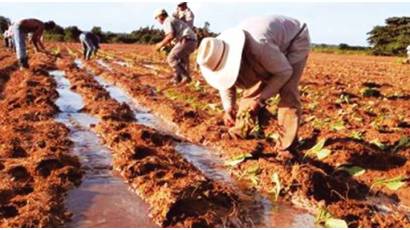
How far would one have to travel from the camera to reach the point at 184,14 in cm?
1170

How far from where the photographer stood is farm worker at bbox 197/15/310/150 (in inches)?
165

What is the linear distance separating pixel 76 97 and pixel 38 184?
214 inches

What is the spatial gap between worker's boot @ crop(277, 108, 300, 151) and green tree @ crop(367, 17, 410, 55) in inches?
1398

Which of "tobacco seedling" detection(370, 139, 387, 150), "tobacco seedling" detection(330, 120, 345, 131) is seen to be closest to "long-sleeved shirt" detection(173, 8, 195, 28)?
"tobacco seedling" detection(330, 120, 345, 131)

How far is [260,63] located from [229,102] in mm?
587

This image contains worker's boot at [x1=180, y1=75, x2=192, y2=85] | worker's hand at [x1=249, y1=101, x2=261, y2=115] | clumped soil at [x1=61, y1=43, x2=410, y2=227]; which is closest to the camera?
clumped soil at [x1=61, y1=43, x2=410, y2=227]

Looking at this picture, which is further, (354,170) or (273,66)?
(354,170)

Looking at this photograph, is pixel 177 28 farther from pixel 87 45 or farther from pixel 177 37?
pixel 87 45

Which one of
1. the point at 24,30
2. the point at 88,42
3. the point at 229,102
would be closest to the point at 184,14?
the point at 24,30

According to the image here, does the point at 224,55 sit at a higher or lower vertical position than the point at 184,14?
higher

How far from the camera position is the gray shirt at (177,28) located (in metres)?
10.6

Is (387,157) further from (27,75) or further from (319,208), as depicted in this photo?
(27,75)

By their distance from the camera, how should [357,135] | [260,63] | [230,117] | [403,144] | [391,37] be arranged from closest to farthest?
[260,63] → [230,117] → [403,144] → [357,135] → [391,37]

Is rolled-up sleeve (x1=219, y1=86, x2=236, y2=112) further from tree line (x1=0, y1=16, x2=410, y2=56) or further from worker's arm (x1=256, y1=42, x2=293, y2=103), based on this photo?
tree line (x1=0, y1=16, x2=410, y2=56)
